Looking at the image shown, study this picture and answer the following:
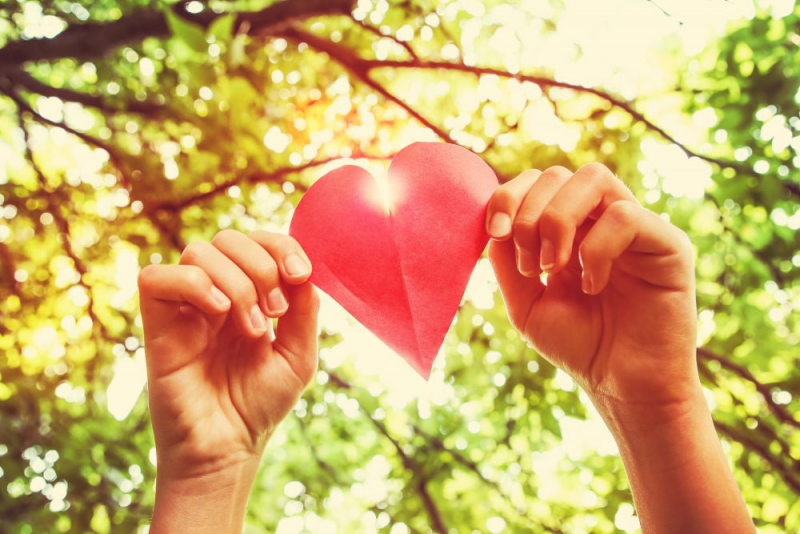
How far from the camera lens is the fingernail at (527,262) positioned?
38.8 inches

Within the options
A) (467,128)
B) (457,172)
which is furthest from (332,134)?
(457,172)

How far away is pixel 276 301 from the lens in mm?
1008

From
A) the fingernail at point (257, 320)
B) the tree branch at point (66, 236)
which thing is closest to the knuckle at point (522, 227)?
the fingernail at point (257, 320)

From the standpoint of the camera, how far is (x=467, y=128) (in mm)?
2170

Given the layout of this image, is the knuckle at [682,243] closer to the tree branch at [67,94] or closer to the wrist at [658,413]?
the wrist at [658,413]

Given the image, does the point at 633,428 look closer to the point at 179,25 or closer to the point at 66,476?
the point at 179,25

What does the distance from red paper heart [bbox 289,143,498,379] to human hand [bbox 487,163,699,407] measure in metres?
0.08

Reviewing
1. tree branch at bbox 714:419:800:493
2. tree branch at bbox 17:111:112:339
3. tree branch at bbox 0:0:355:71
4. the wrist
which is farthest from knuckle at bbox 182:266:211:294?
tree branch at bbox 714:419:800:493

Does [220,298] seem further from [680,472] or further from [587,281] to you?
[680,472]

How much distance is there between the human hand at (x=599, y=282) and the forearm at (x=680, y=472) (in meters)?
0.04

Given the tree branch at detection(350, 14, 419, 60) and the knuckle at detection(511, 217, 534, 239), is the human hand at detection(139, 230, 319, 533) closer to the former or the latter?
the knuckle at detection(511, 217, 534, 239)

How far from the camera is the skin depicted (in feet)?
3.21

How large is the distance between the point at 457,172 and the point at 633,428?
65 cm

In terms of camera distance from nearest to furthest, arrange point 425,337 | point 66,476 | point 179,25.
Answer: point 425,337, point 179,25, point 66,476
